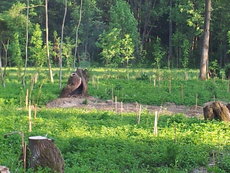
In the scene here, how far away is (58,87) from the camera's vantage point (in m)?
22.4

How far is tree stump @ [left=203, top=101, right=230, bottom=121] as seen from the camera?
13781mm

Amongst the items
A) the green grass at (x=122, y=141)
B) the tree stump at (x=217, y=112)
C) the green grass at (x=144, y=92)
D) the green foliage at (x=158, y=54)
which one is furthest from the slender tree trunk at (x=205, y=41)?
the tree stump at (x=217, y=112)

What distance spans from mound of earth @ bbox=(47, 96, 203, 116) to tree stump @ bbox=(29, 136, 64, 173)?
28.5 ft

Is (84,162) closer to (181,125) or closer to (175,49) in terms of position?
(181,125)

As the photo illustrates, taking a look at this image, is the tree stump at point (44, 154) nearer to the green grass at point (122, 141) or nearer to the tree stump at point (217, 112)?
the green grass at point (122, 141)

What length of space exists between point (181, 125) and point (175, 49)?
39263 millimetres

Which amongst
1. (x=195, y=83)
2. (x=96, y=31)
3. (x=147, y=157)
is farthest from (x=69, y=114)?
(x=96, y=31)

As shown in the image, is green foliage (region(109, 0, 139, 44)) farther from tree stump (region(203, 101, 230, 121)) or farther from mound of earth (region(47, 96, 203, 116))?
tree stump (region(203, 101, 230, 121))

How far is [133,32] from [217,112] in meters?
31.4

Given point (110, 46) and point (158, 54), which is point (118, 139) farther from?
point (158, 54)

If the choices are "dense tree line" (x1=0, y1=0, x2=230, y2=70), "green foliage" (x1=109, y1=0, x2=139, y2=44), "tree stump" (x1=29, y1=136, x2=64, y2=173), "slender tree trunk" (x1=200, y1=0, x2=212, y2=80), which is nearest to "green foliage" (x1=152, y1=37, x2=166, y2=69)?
"dense tree line" (x1=0, y1=0, x2=230, y2=70)

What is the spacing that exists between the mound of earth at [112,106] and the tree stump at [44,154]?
28.5ft

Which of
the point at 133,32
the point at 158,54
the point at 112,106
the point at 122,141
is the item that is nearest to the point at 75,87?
the point at 112,106

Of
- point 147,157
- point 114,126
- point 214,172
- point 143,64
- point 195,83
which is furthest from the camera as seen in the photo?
point 143,64
